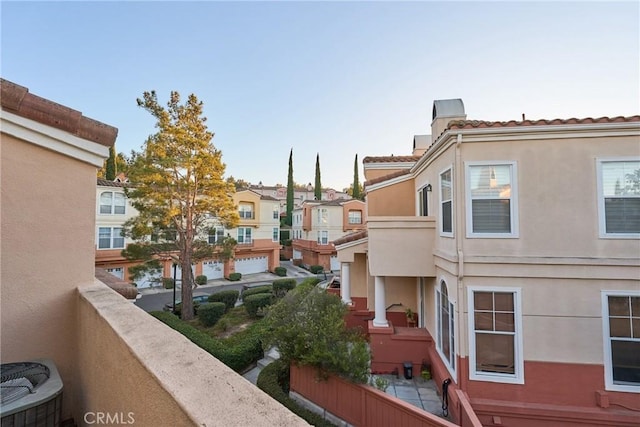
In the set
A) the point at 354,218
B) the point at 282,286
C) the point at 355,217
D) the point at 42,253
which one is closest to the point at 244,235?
the point at 282,286

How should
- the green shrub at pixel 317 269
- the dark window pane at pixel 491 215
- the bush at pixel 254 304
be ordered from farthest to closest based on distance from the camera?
the green shrub at pixel 317 269
the bush at pixel 254 304
the dark window pane at pixel 491 215

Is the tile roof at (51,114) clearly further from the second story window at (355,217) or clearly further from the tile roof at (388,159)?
the second story window at (355,217)

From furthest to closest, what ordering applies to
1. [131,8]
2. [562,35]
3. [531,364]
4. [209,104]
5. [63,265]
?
[209,104], [131,8], [562,35], [531,364], [63,265]

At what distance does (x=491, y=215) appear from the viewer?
247 inches

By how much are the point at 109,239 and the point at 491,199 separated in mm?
23762

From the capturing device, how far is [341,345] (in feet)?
19.9

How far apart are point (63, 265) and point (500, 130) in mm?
7741

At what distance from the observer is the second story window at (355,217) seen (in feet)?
112

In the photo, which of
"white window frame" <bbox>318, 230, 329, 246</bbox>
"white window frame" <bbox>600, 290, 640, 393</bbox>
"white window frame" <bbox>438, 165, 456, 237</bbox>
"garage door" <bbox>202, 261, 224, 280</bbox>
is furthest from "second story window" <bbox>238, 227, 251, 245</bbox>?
"white window frame" <bbox>600, 290, 640, 393</bbox>

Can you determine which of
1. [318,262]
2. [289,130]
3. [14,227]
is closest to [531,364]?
[14,227]

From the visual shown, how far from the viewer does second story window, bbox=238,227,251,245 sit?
91.5 feet

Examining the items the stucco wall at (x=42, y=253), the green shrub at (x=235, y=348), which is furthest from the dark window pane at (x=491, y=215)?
the green shrub at (x=235, y=348)

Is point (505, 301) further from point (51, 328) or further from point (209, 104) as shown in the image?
point (209, 104)

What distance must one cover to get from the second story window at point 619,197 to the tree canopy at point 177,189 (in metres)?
Result: 13.3
